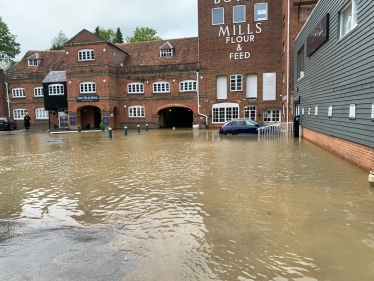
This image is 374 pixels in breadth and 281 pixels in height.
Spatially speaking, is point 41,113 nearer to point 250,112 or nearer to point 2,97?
point 2,97

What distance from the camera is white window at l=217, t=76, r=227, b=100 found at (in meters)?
30.5

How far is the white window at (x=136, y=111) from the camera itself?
109 ft

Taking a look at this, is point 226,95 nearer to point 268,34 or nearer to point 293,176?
point 268,34

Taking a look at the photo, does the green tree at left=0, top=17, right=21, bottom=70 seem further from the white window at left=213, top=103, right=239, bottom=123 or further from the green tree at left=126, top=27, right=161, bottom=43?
the white window at left=213, top=103, right=239, bottom=123

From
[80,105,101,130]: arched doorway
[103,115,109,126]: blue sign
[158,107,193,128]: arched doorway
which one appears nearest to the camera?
[103,115,109,126]: blue sign

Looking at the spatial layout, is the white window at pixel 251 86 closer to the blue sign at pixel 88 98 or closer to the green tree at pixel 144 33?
the blue sign at pixel 88 98

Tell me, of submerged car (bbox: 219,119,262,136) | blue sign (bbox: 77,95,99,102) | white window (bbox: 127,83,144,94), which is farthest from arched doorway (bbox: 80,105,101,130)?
submerged car (bbox: 219,119,262,136)

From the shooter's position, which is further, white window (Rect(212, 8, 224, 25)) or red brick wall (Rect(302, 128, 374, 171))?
white window (Rect(212, 8, 224, 25))

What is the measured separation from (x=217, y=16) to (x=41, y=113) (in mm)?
23134

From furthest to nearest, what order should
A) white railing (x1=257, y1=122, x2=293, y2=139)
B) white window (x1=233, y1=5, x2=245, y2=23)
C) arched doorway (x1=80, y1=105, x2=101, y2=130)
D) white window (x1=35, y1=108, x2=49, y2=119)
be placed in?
white window (x1=35, y1=108, x2=49, y2=119), arched doorway (x1=80, y1=105, x2=101, y2=130), white window (x1=233, y1=5, x2=245, y2=23), white railing (x1=257, y1=122, x2=293, y2=139)

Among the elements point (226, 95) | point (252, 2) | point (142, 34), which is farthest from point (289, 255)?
point (142, 34)

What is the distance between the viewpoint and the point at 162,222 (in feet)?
17.0

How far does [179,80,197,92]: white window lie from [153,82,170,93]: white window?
1420 millimetres

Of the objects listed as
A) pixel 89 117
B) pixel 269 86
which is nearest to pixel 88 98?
pixel 89 117
